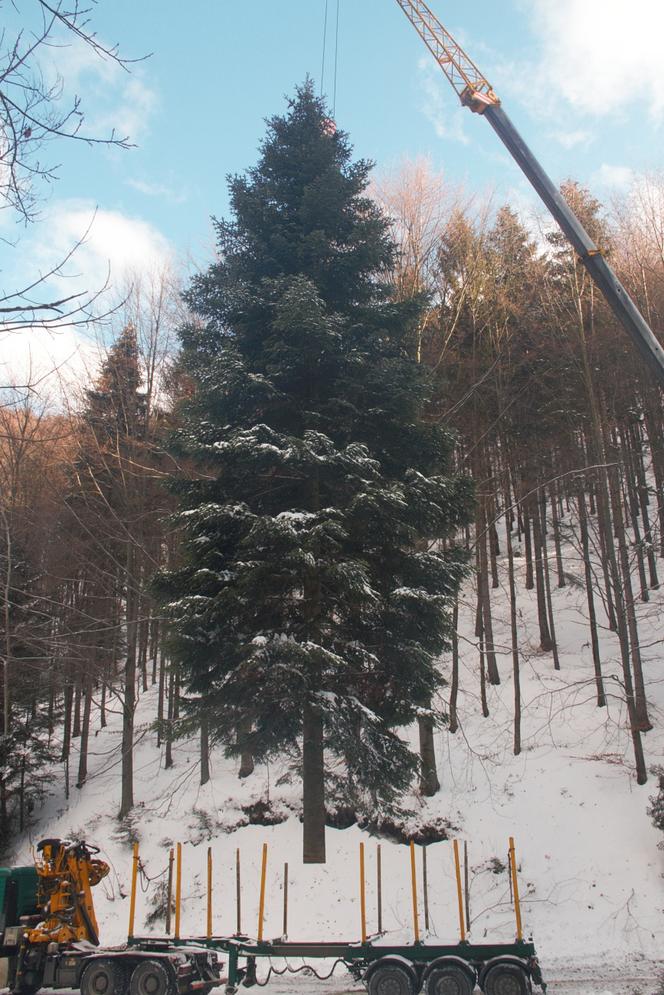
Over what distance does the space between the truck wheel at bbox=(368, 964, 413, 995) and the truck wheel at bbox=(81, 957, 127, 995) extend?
310 cm

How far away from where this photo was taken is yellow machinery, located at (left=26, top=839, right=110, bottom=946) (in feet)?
28.3

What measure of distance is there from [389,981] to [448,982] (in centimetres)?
67

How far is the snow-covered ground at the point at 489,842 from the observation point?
10070 mm

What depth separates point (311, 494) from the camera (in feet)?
34.4

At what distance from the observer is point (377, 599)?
9.16 m

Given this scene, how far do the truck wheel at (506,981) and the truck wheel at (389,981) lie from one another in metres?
0.91

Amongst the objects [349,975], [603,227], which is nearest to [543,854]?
[349,975]

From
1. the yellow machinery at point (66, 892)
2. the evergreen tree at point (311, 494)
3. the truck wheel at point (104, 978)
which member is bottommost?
the truck wheel at point (104, 978)

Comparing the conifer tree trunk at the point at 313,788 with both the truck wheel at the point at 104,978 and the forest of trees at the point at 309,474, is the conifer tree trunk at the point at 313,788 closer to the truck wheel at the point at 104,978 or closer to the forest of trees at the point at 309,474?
the forest of trees at the point at 309,474

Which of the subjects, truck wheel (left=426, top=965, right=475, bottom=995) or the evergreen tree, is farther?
the evergreen tree

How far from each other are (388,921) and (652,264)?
55.3 ft

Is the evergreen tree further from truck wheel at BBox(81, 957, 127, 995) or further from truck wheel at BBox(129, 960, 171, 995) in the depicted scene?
truck wheel at BBox(81, 957, 127, 995)

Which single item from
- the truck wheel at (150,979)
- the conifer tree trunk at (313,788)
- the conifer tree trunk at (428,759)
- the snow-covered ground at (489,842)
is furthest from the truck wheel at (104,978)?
the conifer tree trunk at (428,759)

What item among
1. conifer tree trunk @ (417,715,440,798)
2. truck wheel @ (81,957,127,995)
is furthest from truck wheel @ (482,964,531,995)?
conifer tree trunk @ (417,715,440,798)
